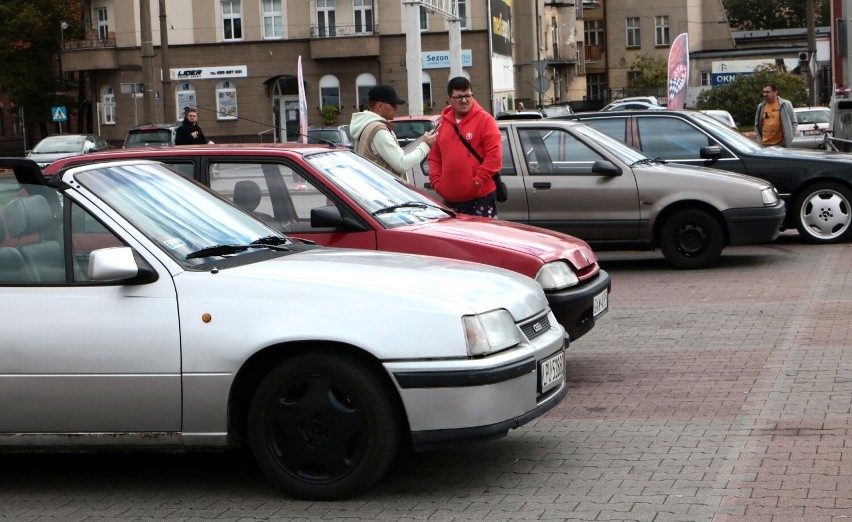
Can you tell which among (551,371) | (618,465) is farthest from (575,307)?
(551,371)

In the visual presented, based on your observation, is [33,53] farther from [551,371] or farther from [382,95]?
[551,371]

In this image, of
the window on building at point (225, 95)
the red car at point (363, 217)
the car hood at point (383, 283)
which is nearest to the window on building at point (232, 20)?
the window on building at point (225, 95)

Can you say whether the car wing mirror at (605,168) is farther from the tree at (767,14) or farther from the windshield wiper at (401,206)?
the tree at (767,14)

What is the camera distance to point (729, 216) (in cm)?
1398

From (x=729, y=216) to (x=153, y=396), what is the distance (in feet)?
30.8

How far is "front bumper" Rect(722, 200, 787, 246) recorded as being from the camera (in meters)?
13.9

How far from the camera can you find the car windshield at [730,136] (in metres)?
15.8

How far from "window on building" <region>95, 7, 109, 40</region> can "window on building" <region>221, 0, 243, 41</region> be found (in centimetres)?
592

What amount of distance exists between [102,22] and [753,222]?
5560 cm

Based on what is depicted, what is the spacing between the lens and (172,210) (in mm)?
6188

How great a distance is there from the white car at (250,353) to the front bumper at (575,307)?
6.96 feet

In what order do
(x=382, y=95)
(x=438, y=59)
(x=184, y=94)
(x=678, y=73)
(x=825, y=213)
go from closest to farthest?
(x=382, y=95)
(x=825, y=213)
(x=678, y=73)
(x=438, y=59)
(x=184, y=94)

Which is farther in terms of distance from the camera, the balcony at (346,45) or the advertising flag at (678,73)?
the balcony at (346,45)

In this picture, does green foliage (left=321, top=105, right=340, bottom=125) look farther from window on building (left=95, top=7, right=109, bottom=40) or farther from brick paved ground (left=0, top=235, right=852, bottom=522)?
brick paved ground (left=0, top=235, right=852, bottom=522)
